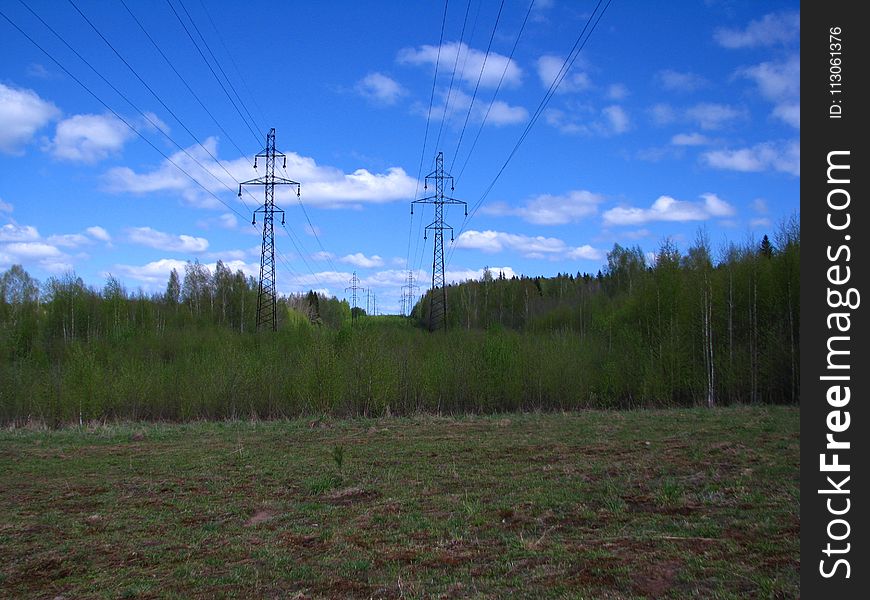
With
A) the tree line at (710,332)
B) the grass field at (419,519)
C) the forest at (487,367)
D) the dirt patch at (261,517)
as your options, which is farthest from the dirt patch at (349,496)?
the tree line at (710,332)

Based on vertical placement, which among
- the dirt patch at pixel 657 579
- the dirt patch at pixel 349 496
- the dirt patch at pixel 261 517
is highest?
the dirt patch at pixel 657 579

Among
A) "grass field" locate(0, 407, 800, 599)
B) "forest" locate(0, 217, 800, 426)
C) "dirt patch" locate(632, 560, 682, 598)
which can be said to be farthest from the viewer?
"forest" locate(0, 217, 800, 426)

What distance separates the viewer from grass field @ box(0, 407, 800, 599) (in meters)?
5.89

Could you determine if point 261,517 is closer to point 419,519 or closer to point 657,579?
point 419,519

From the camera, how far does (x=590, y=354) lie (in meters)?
28.6

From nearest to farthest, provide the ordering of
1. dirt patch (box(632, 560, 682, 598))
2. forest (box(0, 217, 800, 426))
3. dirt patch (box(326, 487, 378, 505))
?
dirt patch (box(632, 560, 682, 598)) → dirt patch (box(326, 487, 378, 505)) → forest (box(0, 217, 800, 426))

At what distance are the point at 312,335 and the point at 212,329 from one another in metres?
11.0

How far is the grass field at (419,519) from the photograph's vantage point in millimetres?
5891

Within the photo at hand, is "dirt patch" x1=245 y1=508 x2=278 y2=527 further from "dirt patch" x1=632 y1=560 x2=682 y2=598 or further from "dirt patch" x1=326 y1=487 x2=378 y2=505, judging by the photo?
"dirt patch" x1=632 y1=560 x2=682 y2=598

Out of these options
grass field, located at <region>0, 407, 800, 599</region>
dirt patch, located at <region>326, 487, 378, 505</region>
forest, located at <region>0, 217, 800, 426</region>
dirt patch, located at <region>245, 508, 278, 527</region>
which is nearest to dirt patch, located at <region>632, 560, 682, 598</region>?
grass field, located at <region>0, 407, 800, 599</region>

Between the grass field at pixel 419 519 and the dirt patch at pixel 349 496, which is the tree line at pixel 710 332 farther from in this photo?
the dirt patch at pixel 349 496

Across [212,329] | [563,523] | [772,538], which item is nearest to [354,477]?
[563,523]

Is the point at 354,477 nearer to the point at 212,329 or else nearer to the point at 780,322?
the point at 780,322

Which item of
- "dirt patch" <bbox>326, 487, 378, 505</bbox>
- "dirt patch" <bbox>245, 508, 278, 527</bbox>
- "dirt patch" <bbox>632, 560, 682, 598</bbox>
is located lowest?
"dirt patch" <bbox>245, 508, 278, 527</bbox>
